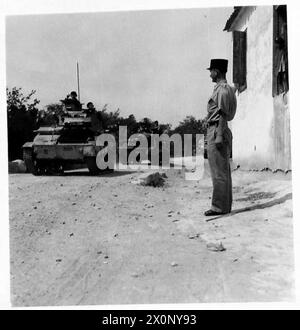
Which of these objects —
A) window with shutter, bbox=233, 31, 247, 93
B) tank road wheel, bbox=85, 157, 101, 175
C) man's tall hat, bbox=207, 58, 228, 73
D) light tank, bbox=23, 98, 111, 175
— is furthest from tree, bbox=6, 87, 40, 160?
man's tall hat, bbox=207, 58, 228, 73

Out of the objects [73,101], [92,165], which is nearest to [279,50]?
[92,165]

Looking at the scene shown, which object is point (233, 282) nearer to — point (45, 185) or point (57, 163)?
point (45, 185)

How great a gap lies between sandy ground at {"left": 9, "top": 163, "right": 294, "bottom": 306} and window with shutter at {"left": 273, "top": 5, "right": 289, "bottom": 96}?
166cm

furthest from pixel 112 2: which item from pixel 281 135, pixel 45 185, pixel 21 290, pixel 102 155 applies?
pixel 102 155

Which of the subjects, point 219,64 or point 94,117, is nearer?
point 219,64

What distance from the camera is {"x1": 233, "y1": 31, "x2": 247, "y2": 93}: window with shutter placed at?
28.0 feet

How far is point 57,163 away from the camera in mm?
10273

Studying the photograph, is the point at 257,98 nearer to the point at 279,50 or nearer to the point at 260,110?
the point at 260,110

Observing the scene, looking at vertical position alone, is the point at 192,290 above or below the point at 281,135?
below

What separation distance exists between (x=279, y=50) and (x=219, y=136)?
2.96 m

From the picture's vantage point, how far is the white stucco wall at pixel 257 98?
701 cm

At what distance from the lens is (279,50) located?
6.56 m

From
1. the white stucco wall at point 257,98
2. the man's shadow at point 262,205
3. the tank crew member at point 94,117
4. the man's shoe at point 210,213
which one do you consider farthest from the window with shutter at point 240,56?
the man's shoe at point 210,213
